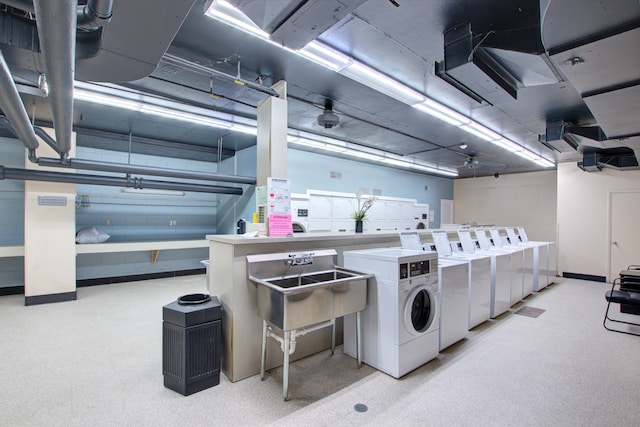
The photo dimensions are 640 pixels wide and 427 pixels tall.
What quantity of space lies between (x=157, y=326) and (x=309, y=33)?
152 inches

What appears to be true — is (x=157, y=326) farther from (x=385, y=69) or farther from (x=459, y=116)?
(x=459, y=116)

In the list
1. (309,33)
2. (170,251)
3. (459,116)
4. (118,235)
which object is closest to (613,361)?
(459,116)

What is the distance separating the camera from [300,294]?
216 centimetres

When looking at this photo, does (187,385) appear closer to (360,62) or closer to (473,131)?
(360,62)

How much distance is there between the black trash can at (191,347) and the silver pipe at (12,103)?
6.43 feet

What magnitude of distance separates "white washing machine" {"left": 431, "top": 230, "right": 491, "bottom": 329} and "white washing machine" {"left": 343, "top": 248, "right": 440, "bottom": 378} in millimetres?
852

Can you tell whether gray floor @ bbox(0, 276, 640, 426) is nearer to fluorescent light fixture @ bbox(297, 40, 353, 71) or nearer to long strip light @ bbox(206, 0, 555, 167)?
long strip light @ bbox(206, 0, 555, 167)

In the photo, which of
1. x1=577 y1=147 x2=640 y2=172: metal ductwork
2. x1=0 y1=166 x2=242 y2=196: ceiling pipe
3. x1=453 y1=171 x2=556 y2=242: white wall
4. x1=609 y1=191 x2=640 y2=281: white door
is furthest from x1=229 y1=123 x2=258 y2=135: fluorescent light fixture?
x1=453 y1=171 x2=556 y2=242: white wall

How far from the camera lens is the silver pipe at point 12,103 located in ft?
6.25

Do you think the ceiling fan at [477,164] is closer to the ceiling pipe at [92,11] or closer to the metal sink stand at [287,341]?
the metal sink stand at [287,341]

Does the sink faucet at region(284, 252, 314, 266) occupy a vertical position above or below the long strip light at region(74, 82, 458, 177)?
below

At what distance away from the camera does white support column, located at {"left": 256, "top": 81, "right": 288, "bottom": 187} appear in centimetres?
326

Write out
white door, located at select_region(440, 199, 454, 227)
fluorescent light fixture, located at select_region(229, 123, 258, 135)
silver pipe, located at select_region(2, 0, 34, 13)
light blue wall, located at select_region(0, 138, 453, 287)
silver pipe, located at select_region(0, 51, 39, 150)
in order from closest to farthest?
1. silver pipe, located at select_region(2, 0, 34, 13)
2. silver pipe, located at select_region(0, 51, 39, 150)
3. fluorescent light fixture, located at select_region(229, 123, 258, 135)
4. light blue wall, located at select_region(0, 138, 453, 287)
5. white door, located at select_region(440, 199, 454, 227)

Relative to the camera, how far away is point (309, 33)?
6.60ft
